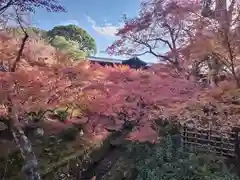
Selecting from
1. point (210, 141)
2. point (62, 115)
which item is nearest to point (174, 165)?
point (210, 141)

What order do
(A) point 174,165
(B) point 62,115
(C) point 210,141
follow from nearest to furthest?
(A) point 174,165 < (C) point 210,141 < (B) point 62,115

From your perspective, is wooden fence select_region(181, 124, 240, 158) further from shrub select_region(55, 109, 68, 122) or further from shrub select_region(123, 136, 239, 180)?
shrub select_region(55, 109, 68, 122)

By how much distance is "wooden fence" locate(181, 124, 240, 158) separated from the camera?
22.4ft

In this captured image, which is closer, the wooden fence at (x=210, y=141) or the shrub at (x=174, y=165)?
the shrub at (x=174, y=165)

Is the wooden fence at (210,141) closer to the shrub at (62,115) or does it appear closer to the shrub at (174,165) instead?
the shrub at (174,165)

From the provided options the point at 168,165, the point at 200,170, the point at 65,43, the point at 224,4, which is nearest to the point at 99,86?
the point at 168,165

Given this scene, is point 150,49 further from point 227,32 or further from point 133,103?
point 227,32

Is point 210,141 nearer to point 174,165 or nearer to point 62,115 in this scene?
point 174,165

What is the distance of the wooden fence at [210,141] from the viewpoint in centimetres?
684

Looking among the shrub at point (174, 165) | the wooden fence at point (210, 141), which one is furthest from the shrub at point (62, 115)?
the wooden fence at point (210, 141)

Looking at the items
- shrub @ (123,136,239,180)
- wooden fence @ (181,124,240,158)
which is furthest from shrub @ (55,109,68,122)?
wooden fence @ (181,124,240,158)

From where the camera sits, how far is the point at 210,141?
722cm

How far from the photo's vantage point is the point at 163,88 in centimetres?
638

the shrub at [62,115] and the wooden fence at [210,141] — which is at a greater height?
the shrub at [62,115]
